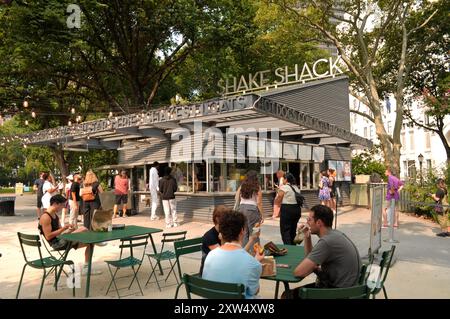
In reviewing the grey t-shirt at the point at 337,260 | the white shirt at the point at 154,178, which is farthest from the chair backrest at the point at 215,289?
the white shirt at the point at 154,178

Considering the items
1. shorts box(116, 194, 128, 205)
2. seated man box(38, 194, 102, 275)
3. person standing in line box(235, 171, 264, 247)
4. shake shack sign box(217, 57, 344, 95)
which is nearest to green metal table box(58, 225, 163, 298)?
seated man box(38, 194, 102, 275)

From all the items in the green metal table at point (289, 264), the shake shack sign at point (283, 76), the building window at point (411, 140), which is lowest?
the green metal table at point (289, 264)

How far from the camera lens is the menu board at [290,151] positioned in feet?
51.5

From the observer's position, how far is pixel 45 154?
3266cm

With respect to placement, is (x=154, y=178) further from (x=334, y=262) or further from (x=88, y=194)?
(x=334, y=262)

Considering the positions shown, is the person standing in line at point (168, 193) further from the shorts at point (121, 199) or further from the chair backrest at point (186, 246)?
the chair backrest at point (186, 246)

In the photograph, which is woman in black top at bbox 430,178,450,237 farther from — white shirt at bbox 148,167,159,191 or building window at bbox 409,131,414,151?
building window at bbox 409,131,414,151

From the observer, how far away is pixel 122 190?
14.9m

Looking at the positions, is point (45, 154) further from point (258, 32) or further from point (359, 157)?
point (359, 157)

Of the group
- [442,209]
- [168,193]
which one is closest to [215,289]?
[168,193]

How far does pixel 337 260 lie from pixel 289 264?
0.76m

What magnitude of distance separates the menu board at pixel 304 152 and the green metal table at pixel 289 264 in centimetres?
1167

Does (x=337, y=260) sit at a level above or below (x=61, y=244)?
above

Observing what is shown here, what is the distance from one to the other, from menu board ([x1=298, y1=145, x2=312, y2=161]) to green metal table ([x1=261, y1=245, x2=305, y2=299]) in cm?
1167
